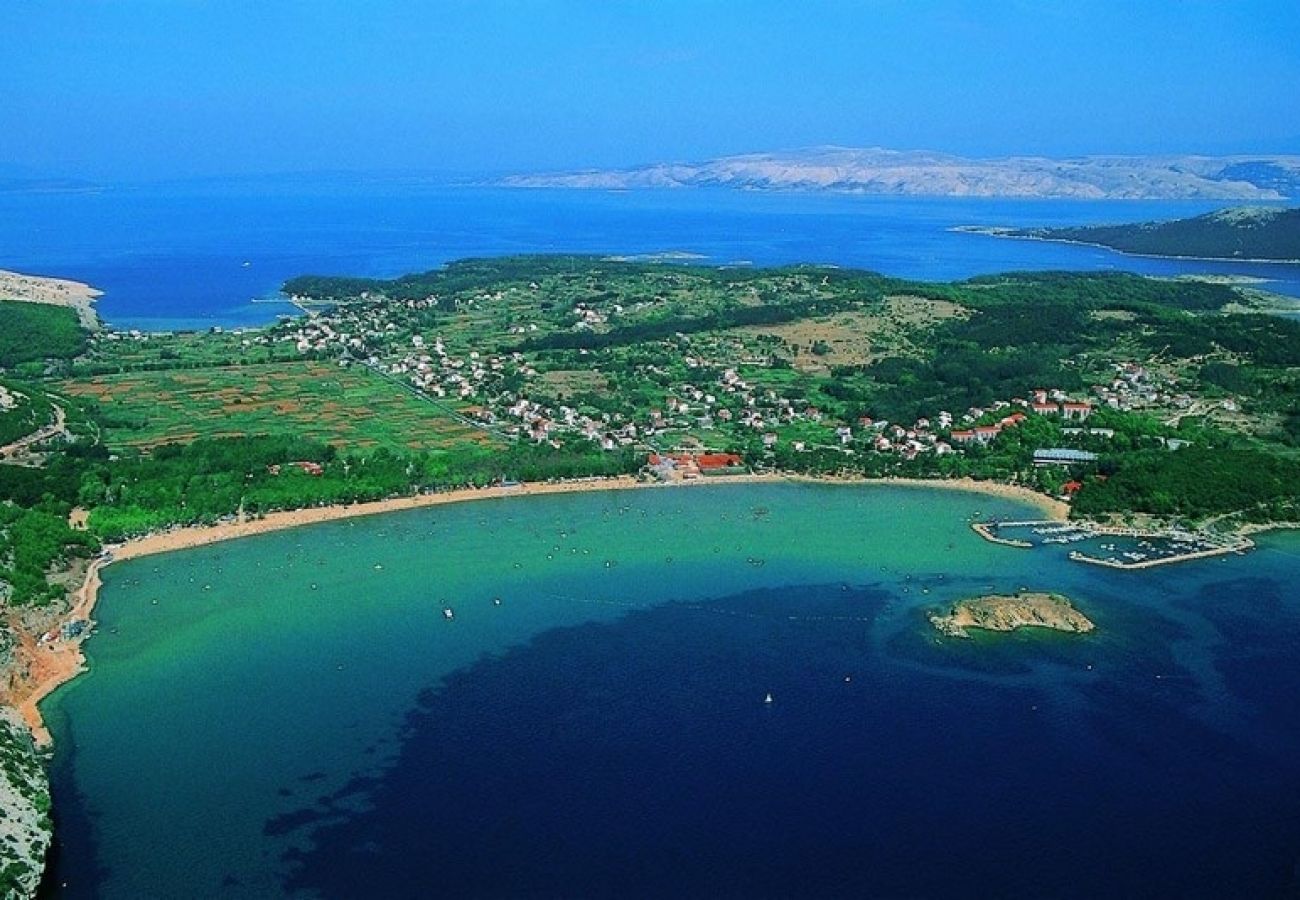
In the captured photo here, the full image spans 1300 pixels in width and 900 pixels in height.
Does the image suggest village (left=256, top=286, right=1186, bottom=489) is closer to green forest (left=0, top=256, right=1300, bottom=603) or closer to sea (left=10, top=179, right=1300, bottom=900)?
green forest (left=0, top=256, right=1300, bottom=603)

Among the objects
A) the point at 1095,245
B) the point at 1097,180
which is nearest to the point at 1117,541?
the point at 1095,245

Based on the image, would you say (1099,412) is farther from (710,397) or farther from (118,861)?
(118,861)

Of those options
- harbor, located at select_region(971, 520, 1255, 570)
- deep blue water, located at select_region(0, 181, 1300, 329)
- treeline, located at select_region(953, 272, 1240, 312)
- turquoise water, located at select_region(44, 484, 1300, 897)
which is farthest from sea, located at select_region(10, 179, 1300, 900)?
deep blue water, located at select_region(0, 181, 1300, 329)

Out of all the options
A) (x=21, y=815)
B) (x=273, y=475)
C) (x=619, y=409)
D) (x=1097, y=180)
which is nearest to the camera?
(x=21, y=815)

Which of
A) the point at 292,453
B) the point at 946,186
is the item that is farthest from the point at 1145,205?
the point at 292,453

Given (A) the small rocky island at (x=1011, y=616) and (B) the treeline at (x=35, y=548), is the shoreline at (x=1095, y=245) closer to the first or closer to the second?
(A) the small rocky island at (x=1011, y=616)

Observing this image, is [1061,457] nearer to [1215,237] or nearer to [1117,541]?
[1117,541]
